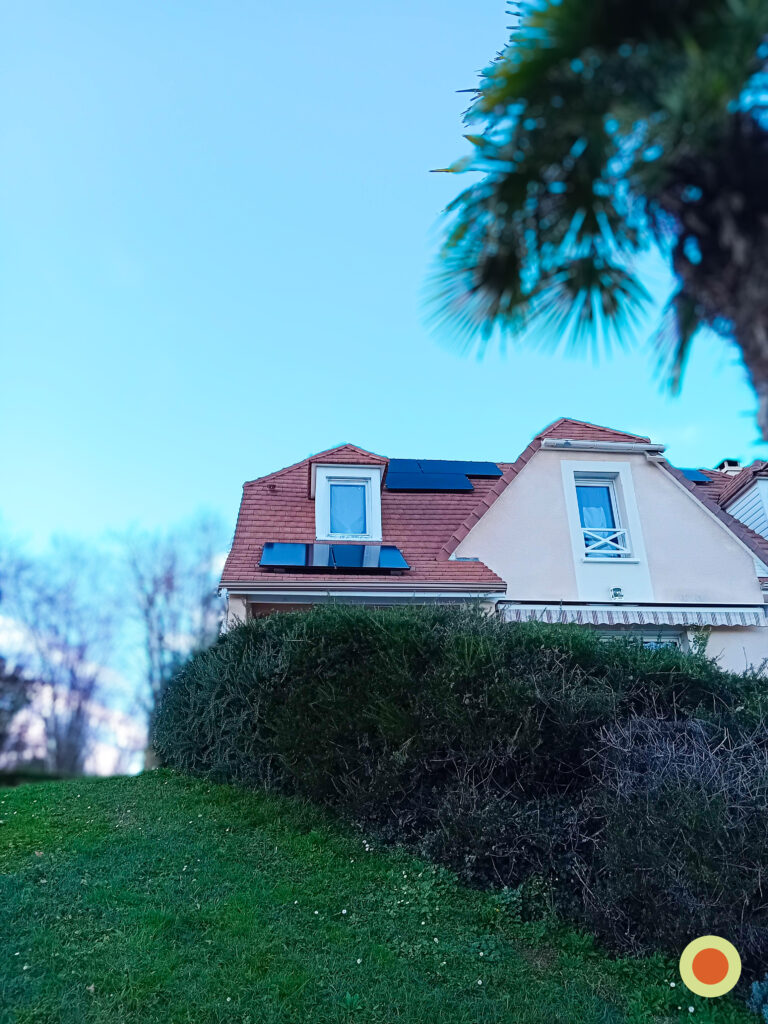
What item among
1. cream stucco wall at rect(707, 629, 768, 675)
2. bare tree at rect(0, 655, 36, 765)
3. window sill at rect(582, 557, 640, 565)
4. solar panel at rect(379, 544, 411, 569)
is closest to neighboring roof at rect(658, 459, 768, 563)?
cream stucco wall at rect(707, 629, 768, 675)

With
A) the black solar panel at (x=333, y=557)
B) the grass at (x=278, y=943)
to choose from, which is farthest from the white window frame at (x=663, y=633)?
the grass at (x=278, y=943)

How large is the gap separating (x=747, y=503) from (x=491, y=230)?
53.9ft

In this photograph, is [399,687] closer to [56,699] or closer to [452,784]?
[452,784]

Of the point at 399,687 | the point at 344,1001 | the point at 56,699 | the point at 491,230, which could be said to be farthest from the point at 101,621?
the point at 491,230

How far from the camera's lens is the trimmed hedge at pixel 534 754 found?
736 centimetres

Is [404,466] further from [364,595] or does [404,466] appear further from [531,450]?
[364,595]

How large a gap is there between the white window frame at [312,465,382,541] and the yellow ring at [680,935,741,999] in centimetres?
1038

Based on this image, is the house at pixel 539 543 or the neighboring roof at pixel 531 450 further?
the neighboring roof at pixel 531 450

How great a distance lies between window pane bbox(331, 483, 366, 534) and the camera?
16797 mm

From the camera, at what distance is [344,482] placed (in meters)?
17.3

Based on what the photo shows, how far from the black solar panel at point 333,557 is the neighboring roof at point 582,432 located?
4.77 meters

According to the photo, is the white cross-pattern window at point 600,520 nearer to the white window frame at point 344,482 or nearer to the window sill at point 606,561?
the window sill at point 606,561

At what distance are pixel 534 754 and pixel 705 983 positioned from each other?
2.83 meters

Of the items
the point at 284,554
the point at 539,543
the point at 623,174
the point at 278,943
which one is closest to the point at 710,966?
the point at 278,943
